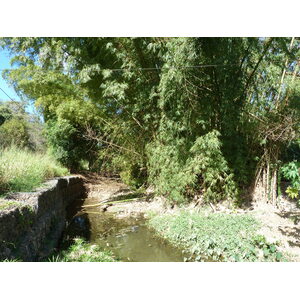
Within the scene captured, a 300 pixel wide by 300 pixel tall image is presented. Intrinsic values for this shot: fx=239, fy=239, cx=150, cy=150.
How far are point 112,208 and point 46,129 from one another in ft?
13.0

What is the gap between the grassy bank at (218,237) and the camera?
2.26m

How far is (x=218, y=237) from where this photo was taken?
2.56 m

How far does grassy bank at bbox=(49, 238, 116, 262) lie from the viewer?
2.17 meters

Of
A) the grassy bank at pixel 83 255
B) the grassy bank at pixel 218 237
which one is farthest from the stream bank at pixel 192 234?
the grassy bank at pixel 83 255

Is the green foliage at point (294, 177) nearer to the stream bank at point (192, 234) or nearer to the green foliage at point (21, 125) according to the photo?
the stream bank at point (192, 234)

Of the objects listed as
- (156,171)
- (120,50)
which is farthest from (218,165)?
(120,50)

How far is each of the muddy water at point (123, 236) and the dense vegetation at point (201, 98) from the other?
31.3 inches

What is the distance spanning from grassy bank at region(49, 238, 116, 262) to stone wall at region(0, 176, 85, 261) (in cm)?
21

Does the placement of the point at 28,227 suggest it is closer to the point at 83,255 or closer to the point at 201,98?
the point at 83,255

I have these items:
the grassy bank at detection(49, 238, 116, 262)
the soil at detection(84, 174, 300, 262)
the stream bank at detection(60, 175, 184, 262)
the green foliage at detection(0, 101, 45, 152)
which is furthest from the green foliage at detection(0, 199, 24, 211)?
the green foliage at detection(0, 101, 45, 152)

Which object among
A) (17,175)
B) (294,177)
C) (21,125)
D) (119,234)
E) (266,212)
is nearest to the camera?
(294,177)

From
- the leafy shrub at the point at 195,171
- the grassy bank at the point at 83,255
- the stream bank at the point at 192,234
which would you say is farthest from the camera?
the leafy shrub at the point at 195,171

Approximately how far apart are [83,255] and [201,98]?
96.9 inches

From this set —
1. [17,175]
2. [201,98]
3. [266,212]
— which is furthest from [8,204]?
[266,212]
